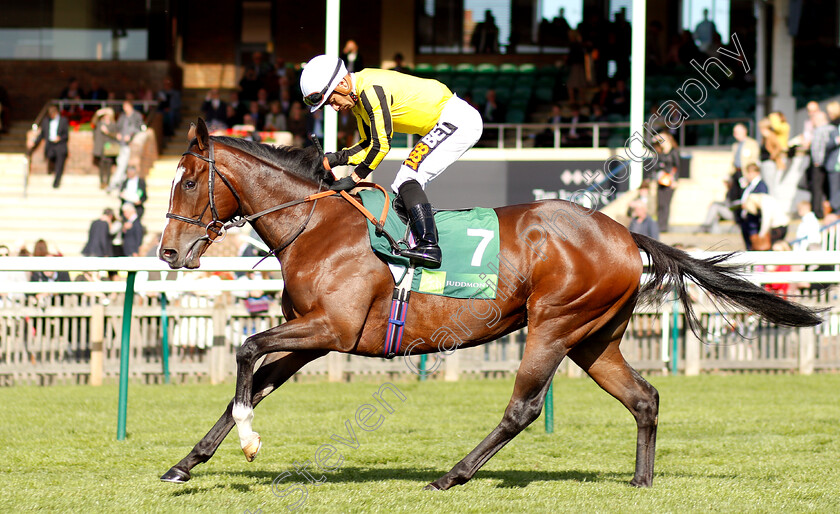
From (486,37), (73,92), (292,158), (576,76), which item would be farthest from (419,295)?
(486,37)

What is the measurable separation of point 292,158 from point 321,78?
1.69 feet

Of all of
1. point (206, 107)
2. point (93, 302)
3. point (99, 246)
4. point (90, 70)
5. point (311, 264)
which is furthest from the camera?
point (90, 70)

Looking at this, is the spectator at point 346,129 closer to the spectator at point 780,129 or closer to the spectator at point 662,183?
the spectator at point 662,183

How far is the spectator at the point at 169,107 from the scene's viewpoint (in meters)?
19.2

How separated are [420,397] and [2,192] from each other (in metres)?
11.7

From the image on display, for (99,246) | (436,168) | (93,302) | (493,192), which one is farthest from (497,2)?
(436,168)

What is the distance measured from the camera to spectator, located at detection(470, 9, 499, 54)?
2192 centimetres

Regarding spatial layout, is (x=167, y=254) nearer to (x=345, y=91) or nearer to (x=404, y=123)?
(x=345, y=91)

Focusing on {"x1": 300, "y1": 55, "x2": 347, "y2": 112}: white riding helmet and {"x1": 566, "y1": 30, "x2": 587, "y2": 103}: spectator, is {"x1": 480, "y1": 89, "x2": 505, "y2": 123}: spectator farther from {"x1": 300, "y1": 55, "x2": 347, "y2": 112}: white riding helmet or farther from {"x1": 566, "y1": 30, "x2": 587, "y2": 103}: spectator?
{"x1": 300, "y1": 55, "x2": 347, "y2": 112}: white riding helmet

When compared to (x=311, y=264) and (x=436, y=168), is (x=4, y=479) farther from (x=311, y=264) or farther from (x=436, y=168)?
(x=436, y=168)

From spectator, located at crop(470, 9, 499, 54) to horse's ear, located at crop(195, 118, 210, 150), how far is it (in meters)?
17.4

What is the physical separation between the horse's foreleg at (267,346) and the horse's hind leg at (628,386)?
148 cm

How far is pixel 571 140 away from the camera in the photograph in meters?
16.7

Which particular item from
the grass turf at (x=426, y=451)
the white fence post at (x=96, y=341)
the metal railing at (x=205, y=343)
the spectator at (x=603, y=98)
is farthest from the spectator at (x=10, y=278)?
the spectator at (x=603, y=98)
